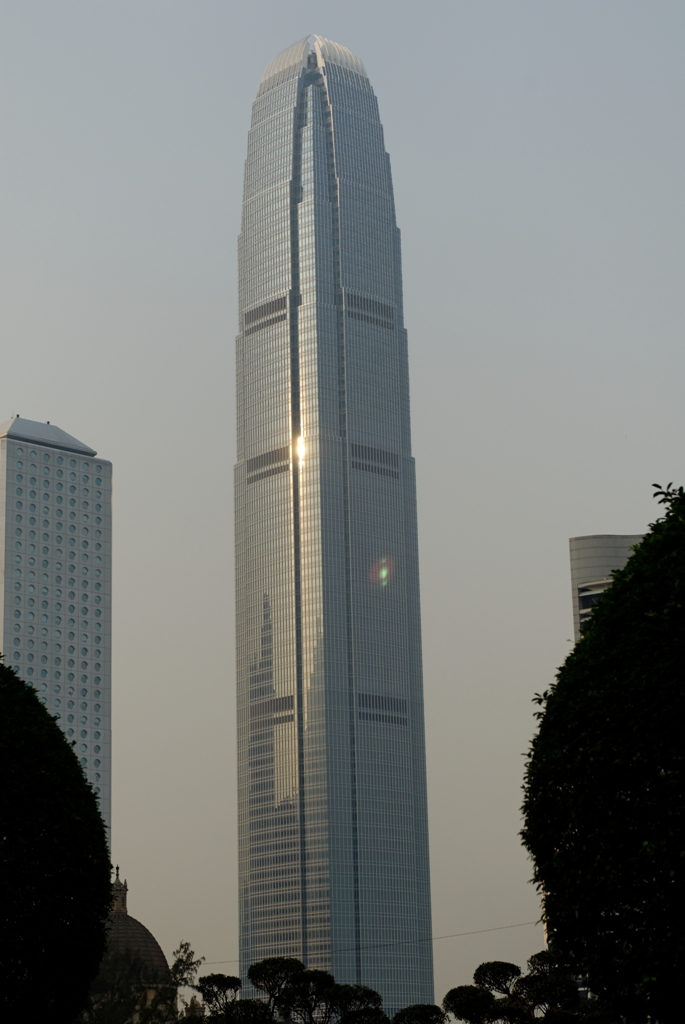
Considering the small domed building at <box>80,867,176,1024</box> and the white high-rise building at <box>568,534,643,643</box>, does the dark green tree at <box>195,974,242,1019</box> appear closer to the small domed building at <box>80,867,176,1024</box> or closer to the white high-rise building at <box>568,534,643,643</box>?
the small domed building at <box>80,867,176,1024</box>

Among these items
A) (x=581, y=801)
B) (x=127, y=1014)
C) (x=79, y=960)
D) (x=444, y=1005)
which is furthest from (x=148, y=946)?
(x=581, y=801)

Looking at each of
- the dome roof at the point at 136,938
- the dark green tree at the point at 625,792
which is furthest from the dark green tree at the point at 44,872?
the dome roof at the point at 136,938

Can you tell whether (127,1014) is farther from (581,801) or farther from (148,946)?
(581,801)

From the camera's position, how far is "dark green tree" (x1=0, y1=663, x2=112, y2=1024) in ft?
136

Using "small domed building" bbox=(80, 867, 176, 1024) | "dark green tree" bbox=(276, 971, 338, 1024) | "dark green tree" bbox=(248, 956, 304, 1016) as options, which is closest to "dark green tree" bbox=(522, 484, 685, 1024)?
"dark green tree" bbox=(276, 971, 338, 1024)

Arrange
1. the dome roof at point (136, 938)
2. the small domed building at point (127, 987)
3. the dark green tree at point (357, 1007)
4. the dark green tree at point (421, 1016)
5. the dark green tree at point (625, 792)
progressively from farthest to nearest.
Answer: the dome roof at point (136, 938), the small domed building at point (127, 987), the dark green tree at point (357, 1007), the dark green tree at point (421, 1016), the dark green tree at point (625, 792)

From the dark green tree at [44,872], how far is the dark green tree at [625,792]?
42.0 feet

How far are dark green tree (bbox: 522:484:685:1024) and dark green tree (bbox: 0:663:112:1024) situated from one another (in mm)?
12799

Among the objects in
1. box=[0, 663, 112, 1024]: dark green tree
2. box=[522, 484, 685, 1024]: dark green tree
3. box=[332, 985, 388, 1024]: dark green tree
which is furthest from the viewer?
box=[332, 985, 388, 1024]: dark green tree

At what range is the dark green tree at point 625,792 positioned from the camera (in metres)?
34.7

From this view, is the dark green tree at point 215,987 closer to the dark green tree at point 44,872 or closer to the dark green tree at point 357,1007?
the dark green tree at point 357,1007

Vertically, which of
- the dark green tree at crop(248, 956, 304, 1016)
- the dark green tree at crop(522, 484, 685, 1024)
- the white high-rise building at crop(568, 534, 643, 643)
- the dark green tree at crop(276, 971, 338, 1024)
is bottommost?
the dark green tree at crop(276, 971, 338, 1024)

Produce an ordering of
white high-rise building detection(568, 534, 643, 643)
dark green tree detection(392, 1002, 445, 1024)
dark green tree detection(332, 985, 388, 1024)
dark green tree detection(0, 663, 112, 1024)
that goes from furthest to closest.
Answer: white high-rise building detection(568, 534, 643, 643) < dark green tree detection(332, 985, 388, 1024) < dark green tree detection(392, 1002, 445, 1024) < dark green tree detection(0, 663, 112, 1024)

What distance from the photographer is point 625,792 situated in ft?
117
